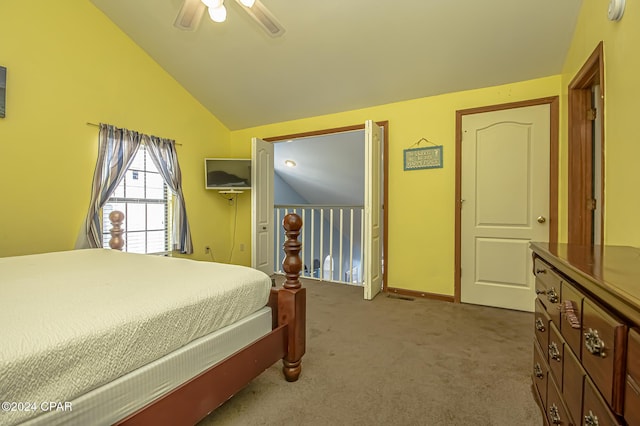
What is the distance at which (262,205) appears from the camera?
4.18m

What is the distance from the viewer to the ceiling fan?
1.71 meters

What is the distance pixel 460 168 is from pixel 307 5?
211 cm

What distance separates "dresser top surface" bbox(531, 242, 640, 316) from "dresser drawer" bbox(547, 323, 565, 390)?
26cm

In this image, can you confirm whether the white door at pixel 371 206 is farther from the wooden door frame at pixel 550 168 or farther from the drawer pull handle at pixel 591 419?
the drawer pull handle at pixel 591 419

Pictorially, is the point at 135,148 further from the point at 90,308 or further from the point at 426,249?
the point at 426,249

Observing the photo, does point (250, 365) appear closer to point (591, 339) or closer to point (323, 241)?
point (591, 339)

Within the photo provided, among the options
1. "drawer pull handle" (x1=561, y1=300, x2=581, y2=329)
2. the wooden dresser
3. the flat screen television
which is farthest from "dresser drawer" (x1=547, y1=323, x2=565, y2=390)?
the flat screen television

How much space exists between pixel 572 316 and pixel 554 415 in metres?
0.49

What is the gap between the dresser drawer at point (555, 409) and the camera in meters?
0.95

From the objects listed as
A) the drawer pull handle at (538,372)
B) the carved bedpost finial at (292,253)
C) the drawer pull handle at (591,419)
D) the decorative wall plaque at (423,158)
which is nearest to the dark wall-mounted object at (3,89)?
the carved bedpost finial at (292,253)

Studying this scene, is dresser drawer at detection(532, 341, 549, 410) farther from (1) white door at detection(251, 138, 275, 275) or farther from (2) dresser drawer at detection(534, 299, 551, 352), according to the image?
(1) white door at detection(251, 138, 275, 275)

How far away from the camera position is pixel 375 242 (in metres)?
3.34

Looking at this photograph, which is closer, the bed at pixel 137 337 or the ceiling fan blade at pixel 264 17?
the bed at pixel 137 337

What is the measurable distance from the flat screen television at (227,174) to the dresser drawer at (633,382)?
388 centimetres
